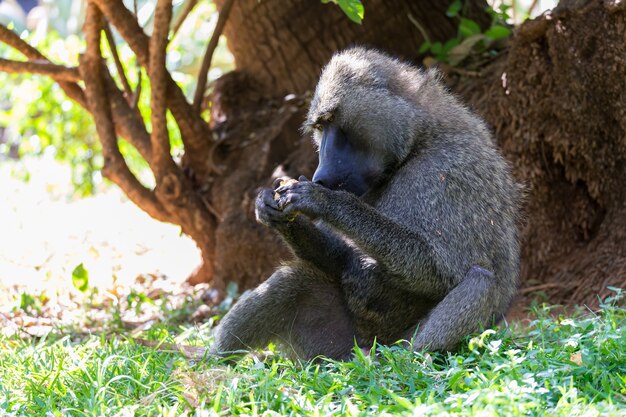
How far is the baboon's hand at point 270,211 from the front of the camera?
3.25 meters

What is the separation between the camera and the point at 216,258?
5.64m

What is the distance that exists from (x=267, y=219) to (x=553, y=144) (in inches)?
80.6

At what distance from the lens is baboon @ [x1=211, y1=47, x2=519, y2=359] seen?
316cm

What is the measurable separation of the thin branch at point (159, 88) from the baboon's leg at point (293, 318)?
2.03 m

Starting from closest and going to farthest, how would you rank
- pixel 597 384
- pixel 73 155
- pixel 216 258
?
pixel 597 384
pixel 216 258
pixel 73 155

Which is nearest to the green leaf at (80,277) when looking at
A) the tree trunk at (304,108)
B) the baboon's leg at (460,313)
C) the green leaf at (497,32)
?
the tree trunk at (304,108)

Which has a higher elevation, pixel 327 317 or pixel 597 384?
pixel 327 317

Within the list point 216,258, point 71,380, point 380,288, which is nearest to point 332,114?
point 380,288

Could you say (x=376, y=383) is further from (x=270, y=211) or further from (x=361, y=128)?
(x=361, y=128)

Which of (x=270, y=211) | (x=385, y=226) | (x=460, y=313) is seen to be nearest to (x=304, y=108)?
(x=270, y=211)

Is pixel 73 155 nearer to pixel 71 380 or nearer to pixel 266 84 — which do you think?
pixel 266 84

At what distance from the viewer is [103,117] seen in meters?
5.38

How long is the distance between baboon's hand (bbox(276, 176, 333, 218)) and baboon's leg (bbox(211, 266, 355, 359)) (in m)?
0.49

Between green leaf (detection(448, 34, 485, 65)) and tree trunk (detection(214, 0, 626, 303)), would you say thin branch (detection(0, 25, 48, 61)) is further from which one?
green leaf (detection(448, 34, 485, 65))
